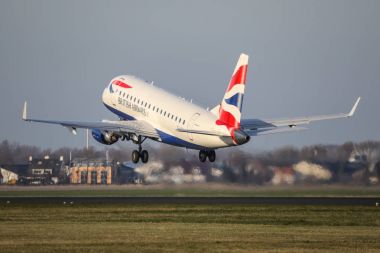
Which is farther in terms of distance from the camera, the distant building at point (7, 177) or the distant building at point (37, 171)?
the distant building at point (7, 177)

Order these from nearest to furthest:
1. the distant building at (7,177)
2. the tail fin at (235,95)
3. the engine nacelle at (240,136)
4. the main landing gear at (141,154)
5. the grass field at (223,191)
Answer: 1. the tail fin at (235,95)
2. the engine nacelle at (240,136)
3. the main landing gear at (141,154)
4. the grass field at (223,191)
5. the distant building at (7,177)

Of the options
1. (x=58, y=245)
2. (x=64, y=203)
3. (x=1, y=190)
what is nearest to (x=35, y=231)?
(x=58, y=245)

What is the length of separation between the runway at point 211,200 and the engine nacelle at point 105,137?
5125 mm

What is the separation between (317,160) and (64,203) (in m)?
23.9

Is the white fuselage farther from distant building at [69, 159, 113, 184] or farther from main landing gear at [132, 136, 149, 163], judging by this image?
distant building at [69, 159, 113, 184]

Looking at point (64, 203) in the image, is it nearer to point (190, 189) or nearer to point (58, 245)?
point (190, 189)

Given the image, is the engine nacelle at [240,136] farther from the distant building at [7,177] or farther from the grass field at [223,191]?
the distant building at [7,177]

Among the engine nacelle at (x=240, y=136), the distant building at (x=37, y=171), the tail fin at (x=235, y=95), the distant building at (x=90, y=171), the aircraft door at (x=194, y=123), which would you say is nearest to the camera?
the tail fin at (x=235, y=95)

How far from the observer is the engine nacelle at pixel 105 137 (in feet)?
315

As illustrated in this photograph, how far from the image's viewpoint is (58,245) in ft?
194

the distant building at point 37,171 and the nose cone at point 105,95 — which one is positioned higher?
the nose cone at point 105,95

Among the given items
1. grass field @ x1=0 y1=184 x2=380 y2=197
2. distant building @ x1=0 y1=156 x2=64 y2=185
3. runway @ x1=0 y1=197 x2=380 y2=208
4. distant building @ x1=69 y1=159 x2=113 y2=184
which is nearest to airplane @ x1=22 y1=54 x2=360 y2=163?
runway @ x1=0 y1=197 x2=380 y2=208

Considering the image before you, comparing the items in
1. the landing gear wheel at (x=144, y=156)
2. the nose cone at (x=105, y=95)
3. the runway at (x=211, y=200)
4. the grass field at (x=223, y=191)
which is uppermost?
the nose cone at (x=105, y=95)

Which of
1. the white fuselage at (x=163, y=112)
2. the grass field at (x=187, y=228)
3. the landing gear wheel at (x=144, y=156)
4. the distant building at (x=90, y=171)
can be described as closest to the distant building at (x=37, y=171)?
the distant building at (x=90, y=171)
